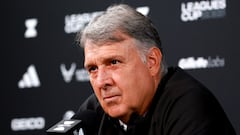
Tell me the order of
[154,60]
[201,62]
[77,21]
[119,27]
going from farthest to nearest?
1. [77,21]
2. [201,62]
3. [154,60]
4. [119,27]

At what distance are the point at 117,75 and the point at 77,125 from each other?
17 cm

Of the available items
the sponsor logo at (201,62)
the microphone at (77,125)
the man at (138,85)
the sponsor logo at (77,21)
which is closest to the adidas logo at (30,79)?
the sponsor logo at (77,21)

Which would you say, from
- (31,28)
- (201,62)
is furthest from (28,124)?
(201,62)

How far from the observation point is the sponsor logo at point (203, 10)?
284 centimetres

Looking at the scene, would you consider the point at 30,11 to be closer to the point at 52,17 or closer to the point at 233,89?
the point at 52,17

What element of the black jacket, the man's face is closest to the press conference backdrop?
the black jacket

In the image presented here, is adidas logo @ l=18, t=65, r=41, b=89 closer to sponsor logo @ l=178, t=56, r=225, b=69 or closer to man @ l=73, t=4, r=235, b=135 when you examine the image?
sponsor logo @ l=178, t=56, r=225, b=69

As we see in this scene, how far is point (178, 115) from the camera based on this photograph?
1.64 metres

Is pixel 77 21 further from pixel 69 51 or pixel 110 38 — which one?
pixel 110 38

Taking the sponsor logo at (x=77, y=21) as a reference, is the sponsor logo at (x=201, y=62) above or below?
below

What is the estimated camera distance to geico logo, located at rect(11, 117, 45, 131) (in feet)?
10.6

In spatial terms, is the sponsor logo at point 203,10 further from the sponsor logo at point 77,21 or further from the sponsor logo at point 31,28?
the sponsor logo at point 31,28

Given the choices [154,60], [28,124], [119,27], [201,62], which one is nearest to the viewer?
[119,27]

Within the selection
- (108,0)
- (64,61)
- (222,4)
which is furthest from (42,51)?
(222,4)
